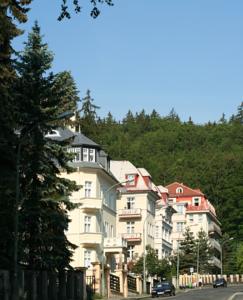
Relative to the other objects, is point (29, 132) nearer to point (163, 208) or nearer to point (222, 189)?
point (163, 208)

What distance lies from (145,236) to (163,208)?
16.3m

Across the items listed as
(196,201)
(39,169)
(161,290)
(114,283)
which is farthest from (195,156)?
(39,169)

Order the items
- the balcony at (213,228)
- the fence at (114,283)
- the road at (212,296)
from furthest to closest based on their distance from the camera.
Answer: the balcony at (213,228)
the fence at (114,283)
the road at (212,296)

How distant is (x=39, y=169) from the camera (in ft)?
120

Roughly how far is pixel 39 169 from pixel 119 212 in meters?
55.1

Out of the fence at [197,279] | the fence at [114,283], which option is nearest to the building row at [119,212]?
the fence at [114,283]

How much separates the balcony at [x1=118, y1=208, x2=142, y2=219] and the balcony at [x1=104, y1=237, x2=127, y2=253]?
75.9 feet

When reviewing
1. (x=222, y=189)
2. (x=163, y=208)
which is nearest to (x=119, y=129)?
(x=222, y=189)

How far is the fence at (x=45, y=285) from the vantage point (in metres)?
30.9

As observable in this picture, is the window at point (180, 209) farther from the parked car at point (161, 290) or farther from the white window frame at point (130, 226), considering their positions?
the parked car at point (161, 290)

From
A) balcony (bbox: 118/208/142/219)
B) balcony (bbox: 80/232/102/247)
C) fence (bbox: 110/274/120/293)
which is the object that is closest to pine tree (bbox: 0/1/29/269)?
fence (bbox: 110/274/120/293)

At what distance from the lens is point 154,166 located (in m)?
146

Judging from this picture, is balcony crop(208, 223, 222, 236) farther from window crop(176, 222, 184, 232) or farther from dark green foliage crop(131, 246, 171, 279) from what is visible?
dark green foliage crop(131, 246, 171, 279)

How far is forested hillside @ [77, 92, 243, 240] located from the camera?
141000mm
